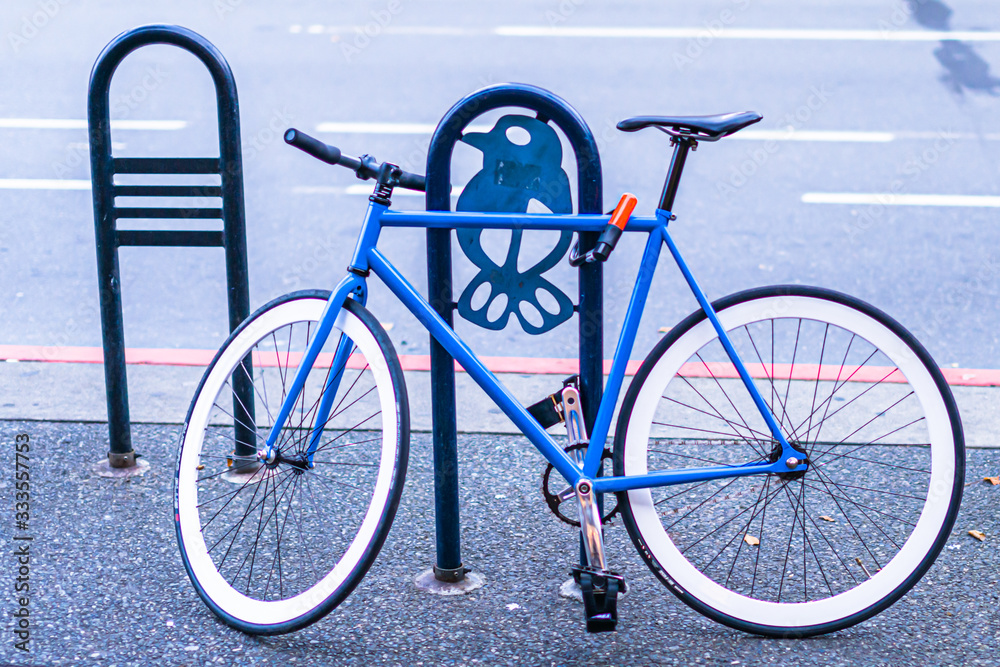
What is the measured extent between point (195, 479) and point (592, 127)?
20.7 feet

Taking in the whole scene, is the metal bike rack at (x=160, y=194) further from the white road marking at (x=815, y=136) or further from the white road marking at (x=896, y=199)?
the white road marking at (x=815, y=136)

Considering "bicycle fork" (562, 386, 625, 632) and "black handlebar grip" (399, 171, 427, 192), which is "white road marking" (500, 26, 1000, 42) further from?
"bicycle fork" (562, 386, 625, 632)

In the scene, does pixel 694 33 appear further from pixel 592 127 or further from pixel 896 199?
pixel 896 199

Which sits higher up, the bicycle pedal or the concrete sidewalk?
the concrete sidewalk

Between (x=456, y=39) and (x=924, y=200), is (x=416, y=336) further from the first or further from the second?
(x=456, y=39)

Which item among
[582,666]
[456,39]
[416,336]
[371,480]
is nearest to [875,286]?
[416,336]

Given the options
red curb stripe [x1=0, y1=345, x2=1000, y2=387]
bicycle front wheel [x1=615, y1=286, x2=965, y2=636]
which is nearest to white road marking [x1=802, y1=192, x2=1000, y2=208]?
red curb stripe [x1=0, y1=345, x2=1000, y2=387]

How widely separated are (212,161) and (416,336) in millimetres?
1976

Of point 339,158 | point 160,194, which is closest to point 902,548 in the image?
point 339,158

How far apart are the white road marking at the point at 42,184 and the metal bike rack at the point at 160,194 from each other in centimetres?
427

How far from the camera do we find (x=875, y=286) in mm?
5875

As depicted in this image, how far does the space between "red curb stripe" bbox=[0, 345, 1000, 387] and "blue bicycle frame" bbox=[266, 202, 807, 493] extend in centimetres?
179

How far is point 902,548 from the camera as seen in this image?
2.80m

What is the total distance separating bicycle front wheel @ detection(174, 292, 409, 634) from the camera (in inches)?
105
